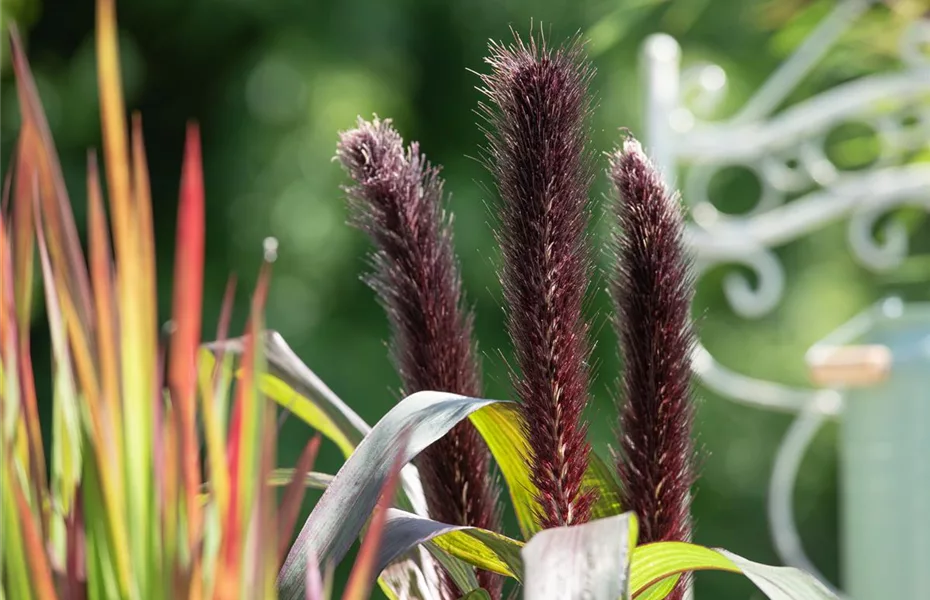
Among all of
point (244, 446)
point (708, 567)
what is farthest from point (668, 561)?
point (244, 446)

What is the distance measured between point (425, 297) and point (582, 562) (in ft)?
0.39

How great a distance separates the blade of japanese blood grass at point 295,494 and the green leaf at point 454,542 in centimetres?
2

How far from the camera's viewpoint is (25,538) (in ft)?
0.65

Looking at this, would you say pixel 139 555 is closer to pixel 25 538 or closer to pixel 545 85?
pixel 25 538

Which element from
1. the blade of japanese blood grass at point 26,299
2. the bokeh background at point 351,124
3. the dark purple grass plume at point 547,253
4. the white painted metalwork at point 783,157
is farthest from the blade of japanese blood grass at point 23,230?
the bokeh background at point 351,124

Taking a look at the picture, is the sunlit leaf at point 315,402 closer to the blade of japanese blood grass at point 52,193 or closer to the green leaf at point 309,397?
the green leaf at point 309,397

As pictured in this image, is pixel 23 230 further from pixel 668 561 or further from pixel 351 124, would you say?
pixel 351 124

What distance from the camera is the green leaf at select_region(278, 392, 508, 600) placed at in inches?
9.3

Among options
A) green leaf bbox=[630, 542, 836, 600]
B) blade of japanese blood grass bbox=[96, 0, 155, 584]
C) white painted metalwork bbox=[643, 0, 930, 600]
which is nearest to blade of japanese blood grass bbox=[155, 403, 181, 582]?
blade of japanese blood grass bbox=[96, 0, 155, 584]

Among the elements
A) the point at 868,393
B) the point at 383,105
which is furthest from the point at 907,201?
the point at 383,105

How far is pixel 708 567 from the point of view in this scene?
0.88 feet

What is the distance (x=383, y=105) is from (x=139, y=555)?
222cm

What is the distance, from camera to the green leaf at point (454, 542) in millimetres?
239

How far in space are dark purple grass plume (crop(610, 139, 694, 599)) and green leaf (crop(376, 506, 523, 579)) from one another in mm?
40
